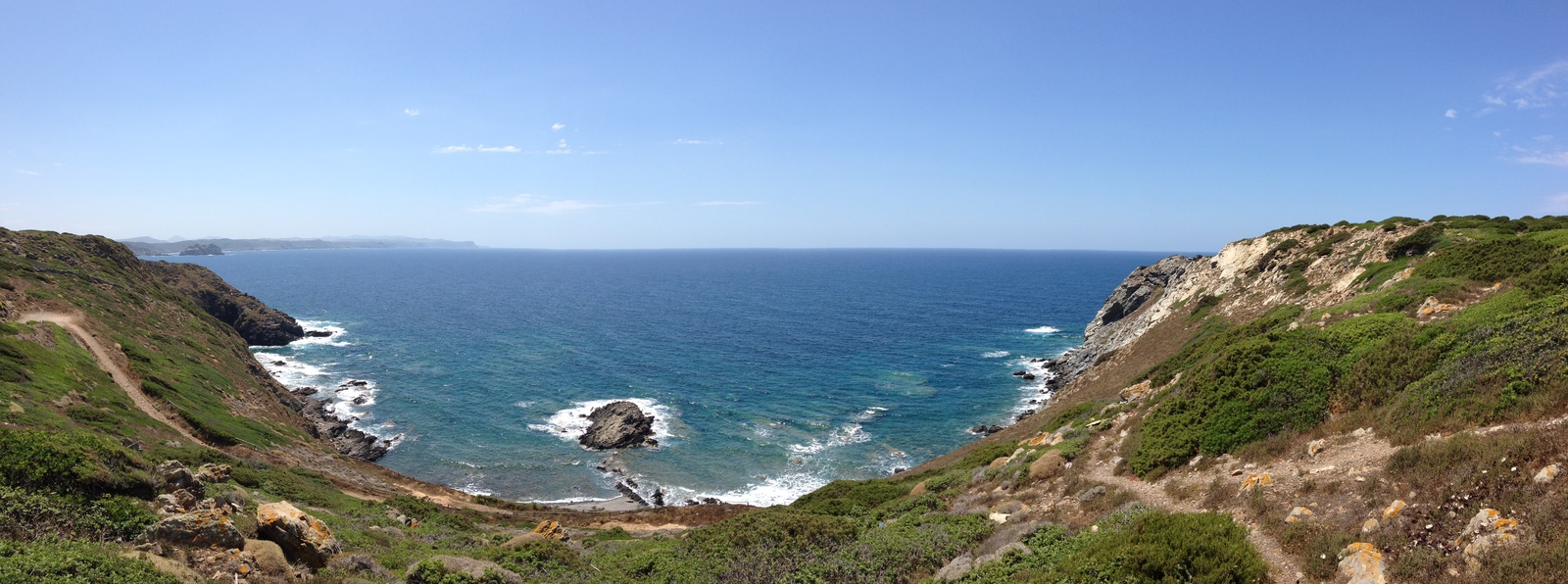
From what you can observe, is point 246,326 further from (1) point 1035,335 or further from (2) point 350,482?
(1) point 1035,335

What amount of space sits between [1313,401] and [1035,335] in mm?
82316

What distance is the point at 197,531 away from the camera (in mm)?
13492

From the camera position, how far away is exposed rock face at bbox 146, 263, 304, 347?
3381 inches

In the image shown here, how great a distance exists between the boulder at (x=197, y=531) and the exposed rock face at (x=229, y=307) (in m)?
95.6

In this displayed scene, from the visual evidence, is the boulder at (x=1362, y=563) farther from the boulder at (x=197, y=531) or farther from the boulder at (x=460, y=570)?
the boulder at (x=197, y=531)

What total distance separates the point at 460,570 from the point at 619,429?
133 ft

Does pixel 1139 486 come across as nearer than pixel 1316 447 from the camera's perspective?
No

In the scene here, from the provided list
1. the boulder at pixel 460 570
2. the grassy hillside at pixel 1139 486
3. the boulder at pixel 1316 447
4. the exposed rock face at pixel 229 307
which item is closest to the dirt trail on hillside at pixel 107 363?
the grassy hillside at pixel 1139 486

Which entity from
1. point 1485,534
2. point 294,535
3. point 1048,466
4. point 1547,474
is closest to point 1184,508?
point 1485,534

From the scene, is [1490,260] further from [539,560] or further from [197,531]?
[197,531]

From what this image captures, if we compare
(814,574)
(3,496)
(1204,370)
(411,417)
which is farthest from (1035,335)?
(3,496)

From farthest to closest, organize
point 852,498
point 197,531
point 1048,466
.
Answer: point 852,498, point 1048,466, point 197,531

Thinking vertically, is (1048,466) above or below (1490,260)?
below

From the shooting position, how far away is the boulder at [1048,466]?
22688 millimetres
